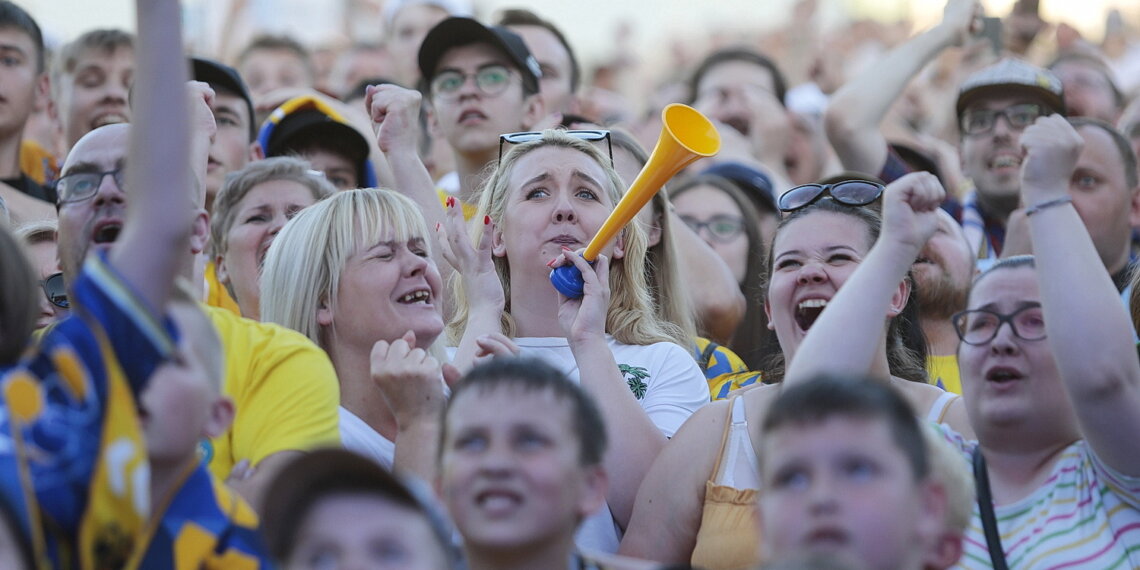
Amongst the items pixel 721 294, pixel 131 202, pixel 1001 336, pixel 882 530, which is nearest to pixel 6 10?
pixel 721 294

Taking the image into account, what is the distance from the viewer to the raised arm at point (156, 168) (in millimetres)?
2232

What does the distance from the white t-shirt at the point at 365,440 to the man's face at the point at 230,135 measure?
1847 mm

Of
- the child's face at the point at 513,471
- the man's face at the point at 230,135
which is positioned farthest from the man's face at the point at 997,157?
the child's face at the point at 513,471

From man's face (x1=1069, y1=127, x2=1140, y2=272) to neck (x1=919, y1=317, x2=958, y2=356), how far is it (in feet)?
2.89

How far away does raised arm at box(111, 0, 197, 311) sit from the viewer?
2.23m

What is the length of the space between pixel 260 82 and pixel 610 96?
2078mm

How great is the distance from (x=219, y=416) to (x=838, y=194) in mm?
1918

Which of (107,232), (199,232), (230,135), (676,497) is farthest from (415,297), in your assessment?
(230,135)

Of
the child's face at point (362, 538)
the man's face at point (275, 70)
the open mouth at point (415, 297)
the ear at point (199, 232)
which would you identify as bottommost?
the child's face at point (362, 538)

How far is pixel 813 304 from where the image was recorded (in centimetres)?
360

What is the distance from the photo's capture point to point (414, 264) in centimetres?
365

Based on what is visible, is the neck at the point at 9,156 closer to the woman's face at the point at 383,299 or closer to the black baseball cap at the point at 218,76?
the black baseball cap at the point at 218,76

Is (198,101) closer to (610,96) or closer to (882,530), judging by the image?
(882,530)

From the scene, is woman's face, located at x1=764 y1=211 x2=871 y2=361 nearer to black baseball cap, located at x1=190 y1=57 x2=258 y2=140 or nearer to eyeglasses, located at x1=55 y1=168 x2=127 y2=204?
eyeglasses, located at x1=55 y1=168 x2=127 y2=204
